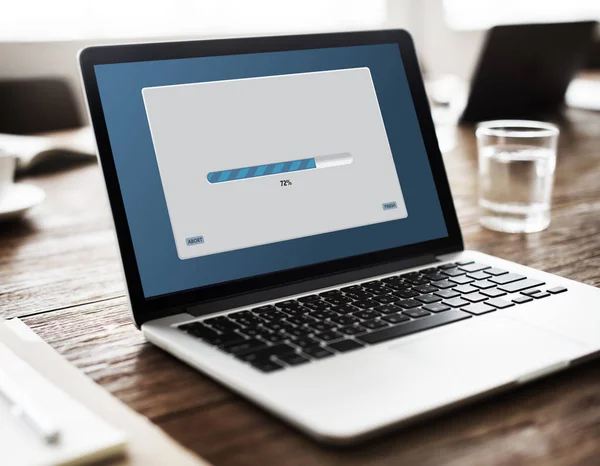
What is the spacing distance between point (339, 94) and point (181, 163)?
0.20m

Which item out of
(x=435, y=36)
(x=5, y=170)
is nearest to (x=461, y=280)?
(x=5, y=170)

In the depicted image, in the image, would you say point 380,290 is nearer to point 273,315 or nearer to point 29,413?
point 273,315

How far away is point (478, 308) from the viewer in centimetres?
61

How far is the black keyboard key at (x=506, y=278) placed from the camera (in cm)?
67

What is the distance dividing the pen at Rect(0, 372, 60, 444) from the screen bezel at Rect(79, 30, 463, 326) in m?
0.14

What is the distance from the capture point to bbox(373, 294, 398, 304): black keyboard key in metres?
0.63

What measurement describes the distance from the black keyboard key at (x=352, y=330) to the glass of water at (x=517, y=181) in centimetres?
46

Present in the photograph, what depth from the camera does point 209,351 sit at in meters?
0.54

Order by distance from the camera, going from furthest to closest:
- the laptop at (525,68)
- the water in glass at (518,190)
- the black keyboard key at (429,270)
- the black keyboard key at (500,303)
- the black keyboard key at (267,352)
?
the laptop at (525,68) < the water in glass at (518,190) < the black keyboard key at (429,270) < the black keyboard key at (500,303) < the black keyboard key at (267,352)

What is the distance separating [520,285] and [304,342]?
24cm

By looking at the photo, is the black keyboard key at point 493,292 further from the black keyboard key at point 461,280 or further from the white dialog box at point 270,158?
the white dialog box at point 270,158

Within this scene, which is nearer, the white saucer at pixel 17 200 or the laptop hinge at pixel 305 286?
the laptop hinge at pixel 305 286

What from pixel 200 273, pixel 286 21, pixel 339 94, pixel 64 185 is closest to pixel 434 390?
pixel 200 273

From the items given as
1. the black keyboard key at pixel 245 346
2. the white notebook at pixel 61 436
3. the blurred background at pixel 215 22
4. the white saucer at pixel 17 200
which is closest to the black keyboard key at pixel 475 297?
the black keyboard key at pixel 245 346
